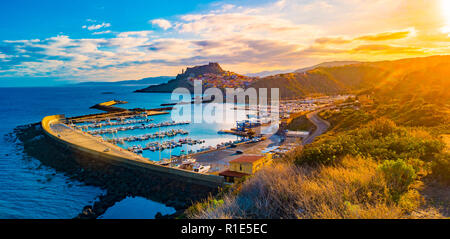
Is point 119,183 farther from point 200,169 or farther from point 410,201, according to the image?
point 410,201

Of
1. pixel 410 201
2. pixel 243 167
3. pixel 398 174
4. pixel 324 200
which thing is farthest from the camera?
pixel 243 167

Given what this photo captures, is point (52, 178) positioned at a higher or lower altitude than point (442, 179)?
lower

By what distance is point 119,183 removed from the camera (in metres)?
14.7

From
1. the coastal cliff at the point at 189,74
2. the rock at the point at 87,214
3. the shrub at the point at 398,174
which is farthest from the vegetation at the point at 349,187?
the coastal cliff at the point at 189,74

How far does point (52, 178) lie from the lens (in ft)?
54.1

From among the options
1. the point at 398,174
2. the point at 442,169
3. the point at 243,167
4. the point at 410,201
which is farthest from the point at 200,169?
Result: the point at 410,201

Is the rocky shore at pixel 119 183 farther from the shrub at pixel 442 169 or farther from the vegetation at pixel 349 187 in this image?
the shrub at pixel 442 169

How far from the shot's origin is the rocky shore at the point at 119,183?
12.2m

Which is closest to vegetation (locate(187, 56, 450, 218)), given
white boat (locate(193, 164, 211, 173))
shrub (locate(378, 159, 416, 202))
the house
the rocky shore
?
shrub (locate(378, 159, 416, 202))

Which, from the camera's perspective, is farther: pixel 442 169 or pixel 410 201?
pixel 442 169

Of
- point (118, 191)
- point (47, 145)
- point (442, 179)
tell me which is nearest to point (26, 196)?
point (118, 191)
